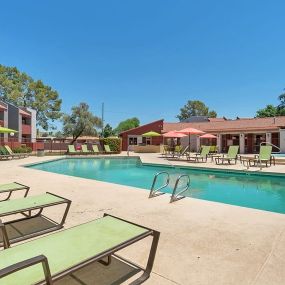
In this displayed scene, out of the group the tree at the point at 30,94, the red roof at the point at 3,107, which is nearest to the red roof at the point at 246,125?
the red roof at the point at 3,107

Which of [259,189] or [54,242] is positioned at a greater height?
[54,242]

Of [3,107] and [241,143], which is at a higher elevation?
[3,107]

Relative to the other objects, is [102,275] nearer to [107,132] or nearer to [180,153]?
[180,153]

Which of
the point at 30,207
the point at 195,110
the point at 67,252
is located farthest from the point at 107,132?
the point at 67,252

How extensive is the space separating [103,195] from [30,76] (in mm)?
42418

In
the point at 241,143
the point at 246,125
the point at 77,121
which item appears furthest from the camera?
the point at 77,121

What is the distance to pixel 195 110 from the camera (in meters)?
72.4

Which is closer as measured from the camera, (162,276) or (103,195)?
(162,276)

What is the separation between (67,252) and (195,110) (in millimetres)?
72605

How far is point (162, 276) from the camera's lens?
2.64 meters

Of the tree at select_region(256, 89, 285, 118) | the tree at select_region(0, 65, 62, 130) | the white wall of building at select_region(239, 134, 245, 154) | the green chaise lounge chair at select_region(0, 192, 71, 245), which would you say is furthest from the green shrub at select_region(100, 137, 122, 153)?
the tree at select_region(256, 89, 285, 118)

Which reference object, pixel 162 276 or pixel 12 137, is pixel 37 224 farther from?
pixel 12 137

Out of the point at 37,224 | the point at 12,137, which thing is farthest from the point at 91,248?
the point at 12,137

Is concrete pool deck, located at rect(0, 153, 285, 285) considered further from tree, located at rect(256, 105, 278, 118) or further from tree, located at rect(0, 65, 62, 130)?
tree, located at rect(256, 105, 278, 118)
